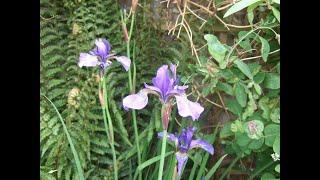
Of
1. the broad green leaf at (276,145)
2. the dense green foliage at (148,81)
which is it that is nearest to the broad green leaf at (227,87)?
the dense green foliage at (148,81)

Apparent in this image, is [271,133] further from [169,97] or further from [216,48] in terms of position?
[169,97]

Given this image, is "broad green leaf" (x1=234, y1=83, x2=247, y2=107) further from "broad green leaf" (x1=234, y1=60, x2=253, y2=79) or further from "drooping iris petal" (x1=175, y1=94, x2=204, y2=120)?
"drooping iris petal" (x1=175, y1=94, x2=204, y2=120)

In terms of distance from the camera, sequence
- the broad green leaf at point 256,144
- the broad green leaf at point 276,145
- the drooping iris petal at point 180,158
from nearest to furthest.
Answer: the drooping iris petal at point 180,158 → the broad green leaf at point 276,145 → the broad green leaf at point 256,144

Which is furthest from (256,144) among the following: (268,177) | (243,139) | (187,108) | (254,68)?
(187,108)

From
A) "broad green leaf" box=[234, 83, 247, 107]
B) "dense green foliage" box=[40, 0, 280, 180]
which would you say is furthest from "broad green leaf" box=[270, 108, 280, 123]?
"broad green leaf" box=[234, 83, 247, 107]

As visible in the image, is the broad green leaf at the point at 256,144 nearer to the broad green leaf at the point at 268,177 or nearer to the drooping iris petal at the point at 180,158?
the broad green leaf at the point at 268,177
